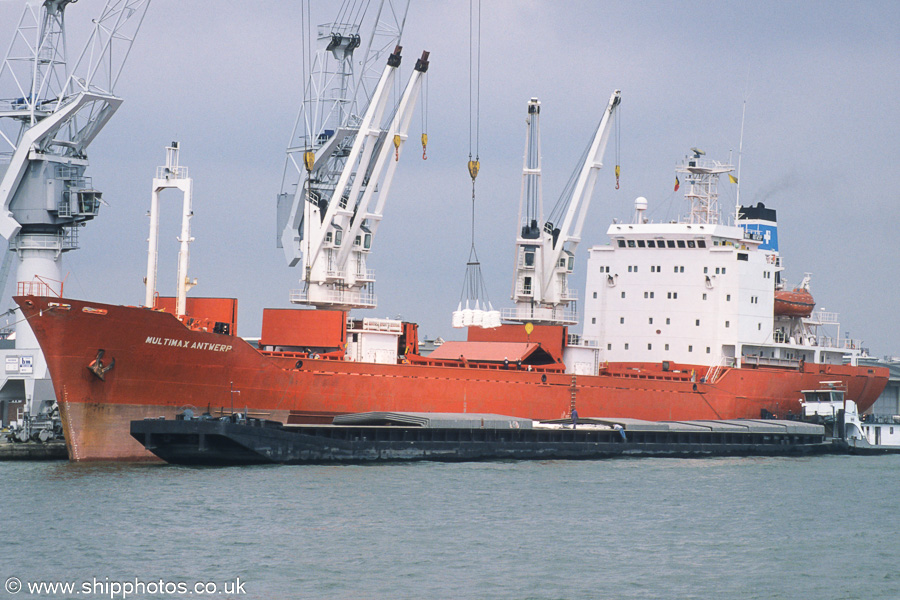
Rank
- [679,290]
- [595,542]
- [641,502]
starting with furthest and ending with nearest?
[679,290], [641,502], [595,542]

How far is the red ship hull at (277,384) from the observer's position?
100 ft

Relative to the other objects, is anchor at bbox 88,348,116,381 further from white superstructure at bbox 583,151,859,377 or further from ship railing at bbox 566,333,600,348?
white superstructure at bbox 583,151,859,377

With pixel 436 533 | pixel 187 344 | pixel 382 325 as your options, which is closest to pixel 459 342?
pixel 382 325

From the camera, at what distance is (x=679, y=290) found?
4666 cm

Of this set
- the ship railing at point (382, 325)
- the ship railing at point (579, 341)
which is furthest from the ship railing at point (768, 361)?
the ship railing at point (382, 325)

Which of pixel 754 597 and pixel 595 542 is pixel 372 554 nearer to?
pixel 595 542

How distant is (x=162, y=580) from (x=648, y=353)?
30.8 meters

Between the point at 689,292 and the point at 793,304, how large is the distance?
5.67 meters

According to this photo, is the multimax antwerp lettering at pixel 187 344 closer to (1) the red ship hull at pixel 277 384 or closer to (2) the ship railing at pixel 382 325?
(1) the red ship hull at pixel 277 384

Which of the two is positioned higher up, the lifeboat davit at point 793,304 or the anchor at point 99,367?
the lifeboat davit at point 793,304

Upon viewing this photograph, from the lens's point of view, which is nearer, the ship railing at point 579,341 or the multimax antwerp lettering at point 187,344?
the multimax antwerp lettering at point 187,344

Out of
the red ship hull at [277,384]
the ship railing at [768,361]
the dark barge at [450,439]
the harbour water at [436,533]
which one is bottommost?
the harbour water at [436,533]

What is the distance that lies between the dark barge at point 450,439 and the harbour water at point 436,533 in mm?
757

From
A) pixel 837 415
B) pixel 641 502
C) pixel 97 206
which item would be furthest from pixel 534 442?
pixel 97 206
